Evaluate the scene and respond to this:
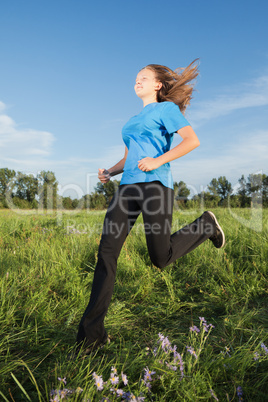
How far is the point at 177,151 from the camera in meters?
2.39

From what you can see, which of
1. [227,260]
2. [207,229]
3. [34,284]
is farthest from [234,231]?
[34,284]

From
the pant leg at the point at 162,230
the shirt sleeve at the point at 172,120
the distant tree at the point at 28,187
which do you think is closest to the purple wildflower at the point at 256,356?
the pant leg at the point at 162,230

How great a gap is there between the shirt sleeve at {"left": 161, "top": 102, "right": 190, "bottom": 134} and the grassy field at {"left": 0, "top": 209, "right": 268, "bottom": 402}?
1438 mm

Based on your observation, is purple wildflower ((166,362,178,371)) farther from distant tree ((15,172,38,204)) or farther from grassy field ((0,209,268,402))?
distant tree ((15,172,38,204))

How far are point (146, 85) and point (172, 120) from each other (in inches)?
20.9

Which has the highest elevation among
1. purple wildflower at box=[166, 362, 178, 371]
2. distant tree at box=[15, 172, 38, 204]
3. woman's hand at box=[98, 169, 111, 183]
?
distant tree at box=[15, 172, 38, 204]

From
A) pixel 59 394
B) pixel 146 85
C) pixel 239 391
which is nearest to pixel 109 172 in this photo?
pixel 146 85

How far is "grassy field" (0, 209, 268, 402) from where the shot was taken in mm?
1779

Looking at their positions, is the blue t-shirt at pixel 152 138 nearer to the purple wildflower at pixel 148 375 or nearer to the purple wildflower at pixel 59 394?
the purple wildflower at pixel 148 375

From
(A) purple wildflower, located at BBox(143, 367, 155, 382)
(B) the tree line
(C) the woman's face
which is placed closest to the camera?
(A) purple wildflower, located at BBox(143, 367, 155, 382)

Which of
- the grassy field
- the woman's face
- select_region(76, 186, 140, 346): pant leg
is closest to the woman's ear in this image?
the woman's face

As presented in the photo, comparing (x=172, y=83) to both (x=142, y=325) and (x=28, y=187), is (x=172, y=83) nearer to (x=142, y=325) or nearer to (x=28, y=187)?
(x=142, y=325)

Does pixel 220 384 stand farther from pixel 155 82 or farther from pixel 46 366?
pixel 155 82

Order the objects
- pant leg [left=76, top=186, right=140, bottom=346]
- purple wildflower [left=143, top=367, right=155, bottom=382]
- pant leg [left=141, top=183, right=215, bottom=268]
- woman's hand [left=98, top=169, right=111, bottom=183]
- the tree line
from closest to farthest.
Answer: purple wildflower [left=143, top=367, right=155, bottom=382]
pant leg [left=76, top=186, right=140, bottom=346]
pant leg [left=141, top=183, right=215, bottom=268]
woman's hand [left=98, top=169, right=111, bottom=183]
the tree line
